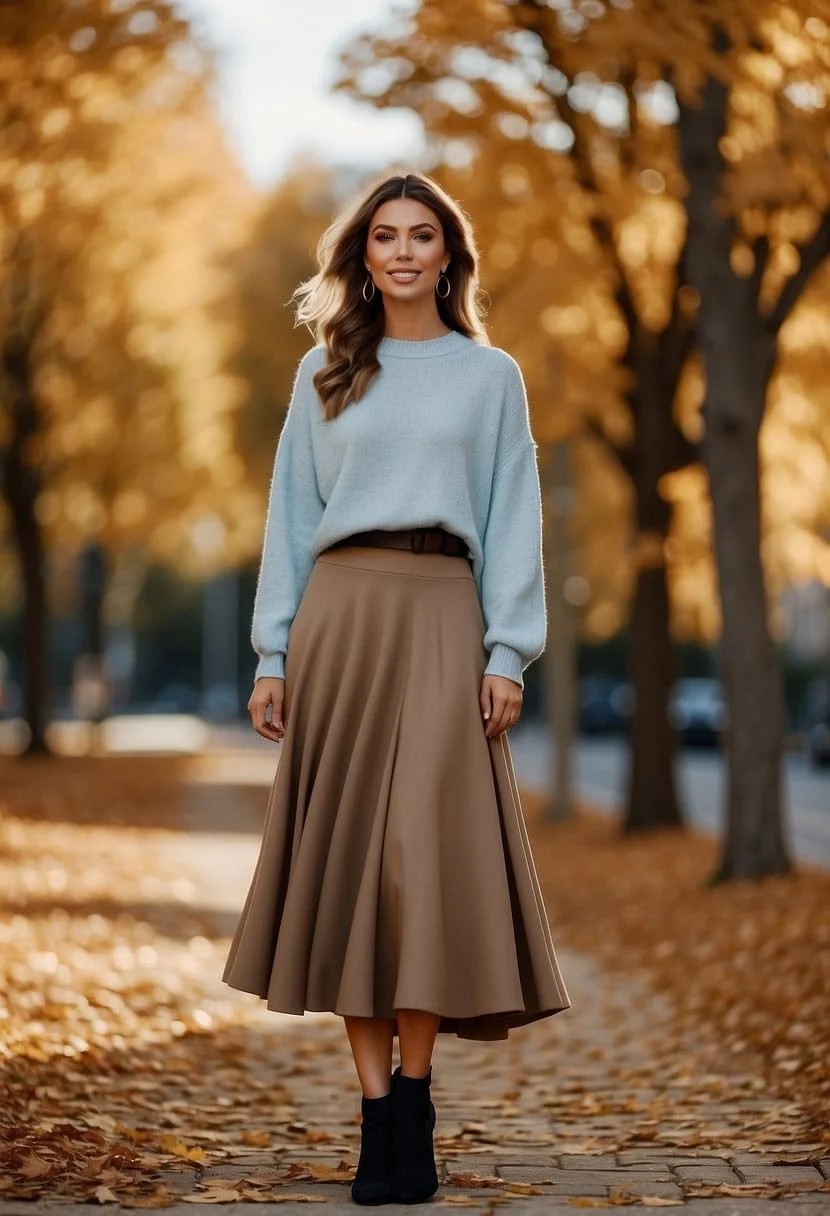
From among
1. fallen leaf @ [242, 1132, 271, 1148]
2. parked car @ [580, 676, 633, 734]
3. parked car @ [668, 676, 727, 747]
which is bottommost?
parked car @ [580, 676, 633, 734]

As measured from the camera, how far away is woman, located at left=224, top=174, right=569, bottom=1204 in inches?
157

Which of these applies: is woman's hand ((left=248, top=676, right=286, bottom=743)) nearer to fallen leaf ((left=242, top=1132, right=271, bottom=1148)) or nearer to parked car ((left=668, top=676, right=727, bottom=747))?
fallen leaf ((left=242, top=1132, right=271, bottom=1148))

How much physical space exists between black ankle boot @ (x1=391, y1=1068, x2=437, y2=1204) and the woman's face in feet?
5.63

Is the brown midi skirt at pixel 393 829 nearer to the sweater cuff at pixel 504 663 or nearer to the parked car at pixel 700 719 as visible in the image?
the sweater cuff at pixel 504 663

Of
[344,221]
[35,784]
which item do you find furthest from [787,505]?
[344,221]

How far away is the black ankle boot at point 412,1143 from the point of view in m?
4.00

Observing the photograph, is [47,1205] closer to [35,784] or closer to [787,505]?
[787,505]

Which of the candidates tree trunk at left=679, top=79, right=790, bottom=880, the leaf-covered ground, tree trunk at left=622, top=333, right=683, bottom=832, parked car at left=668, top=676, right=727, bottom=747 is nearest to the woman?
the leaf-covered ground

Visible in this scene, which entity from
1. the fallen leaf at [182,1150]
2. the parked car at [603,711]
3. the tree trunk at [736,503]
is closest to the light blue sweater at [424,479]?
the fallen leaf at [182,1150]

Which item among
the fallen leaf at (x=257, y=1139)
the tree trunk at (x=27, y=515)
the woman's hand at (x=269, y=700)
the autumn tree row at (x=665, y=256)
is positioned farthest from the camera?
the tree trunk at (x=27, y=515)

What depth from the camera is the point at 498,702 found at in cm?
406

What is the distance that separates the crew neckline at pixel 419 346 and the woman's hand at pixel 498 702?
0.73 meters

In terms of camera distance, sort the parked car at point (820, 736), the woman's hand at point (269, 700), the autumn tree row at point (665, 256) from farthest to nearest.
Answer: the parked car at point (820, 736) → the autumn tree row at point (665, 256) → the woman's hand at point (269, 700)

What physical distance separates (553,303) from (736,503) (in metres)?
3.47
